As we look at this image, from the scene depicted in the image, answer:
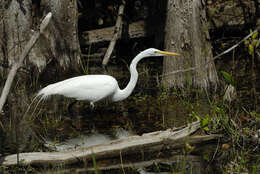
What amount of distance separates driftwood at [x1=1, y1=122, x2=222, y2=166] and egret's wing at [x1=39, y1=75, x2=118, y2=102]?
175 cm

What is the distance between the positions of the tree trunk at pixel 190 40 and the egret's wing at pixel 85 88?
1147mm

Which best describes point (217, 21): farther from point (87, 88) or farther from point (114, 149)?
point (114, 149)

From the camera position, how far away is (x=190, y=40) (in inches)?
236

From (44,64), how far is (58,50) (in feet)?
1.27

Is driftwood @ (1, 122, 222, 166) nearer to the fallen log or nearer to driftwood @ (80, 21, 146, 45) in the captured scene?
the fallen log

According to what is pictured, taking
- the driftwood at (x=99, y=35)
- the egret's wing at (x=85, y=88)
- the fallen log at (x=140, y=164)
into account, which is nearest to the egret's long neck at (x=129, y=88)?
the egret's wing at (x=85, y=88)

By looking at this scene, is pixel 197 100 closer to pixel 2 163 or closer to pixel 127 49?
pixel 2 163

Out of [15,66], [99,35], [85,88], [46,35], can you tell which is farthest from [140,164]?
[99,35]

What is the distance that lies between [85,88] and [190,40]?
1.78m

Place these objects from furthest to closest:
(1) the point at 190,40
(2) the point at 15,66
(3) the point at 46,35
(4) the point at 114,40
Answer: (4) the point at 114,40
(3) the point at 46,35
(1) the point at 190,40
(2) the point at 15,66

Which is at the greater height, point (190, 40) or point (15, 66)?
point (190, 40)

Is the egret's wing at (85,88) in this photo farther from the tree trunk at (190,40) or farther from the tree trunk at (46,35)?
the tree trunk at (46,35)

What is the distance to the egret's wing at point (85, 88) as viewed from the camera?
5450 mm

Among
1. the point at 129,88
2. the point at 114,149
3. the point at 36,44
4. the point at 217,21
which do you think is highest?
the point at 217,21
